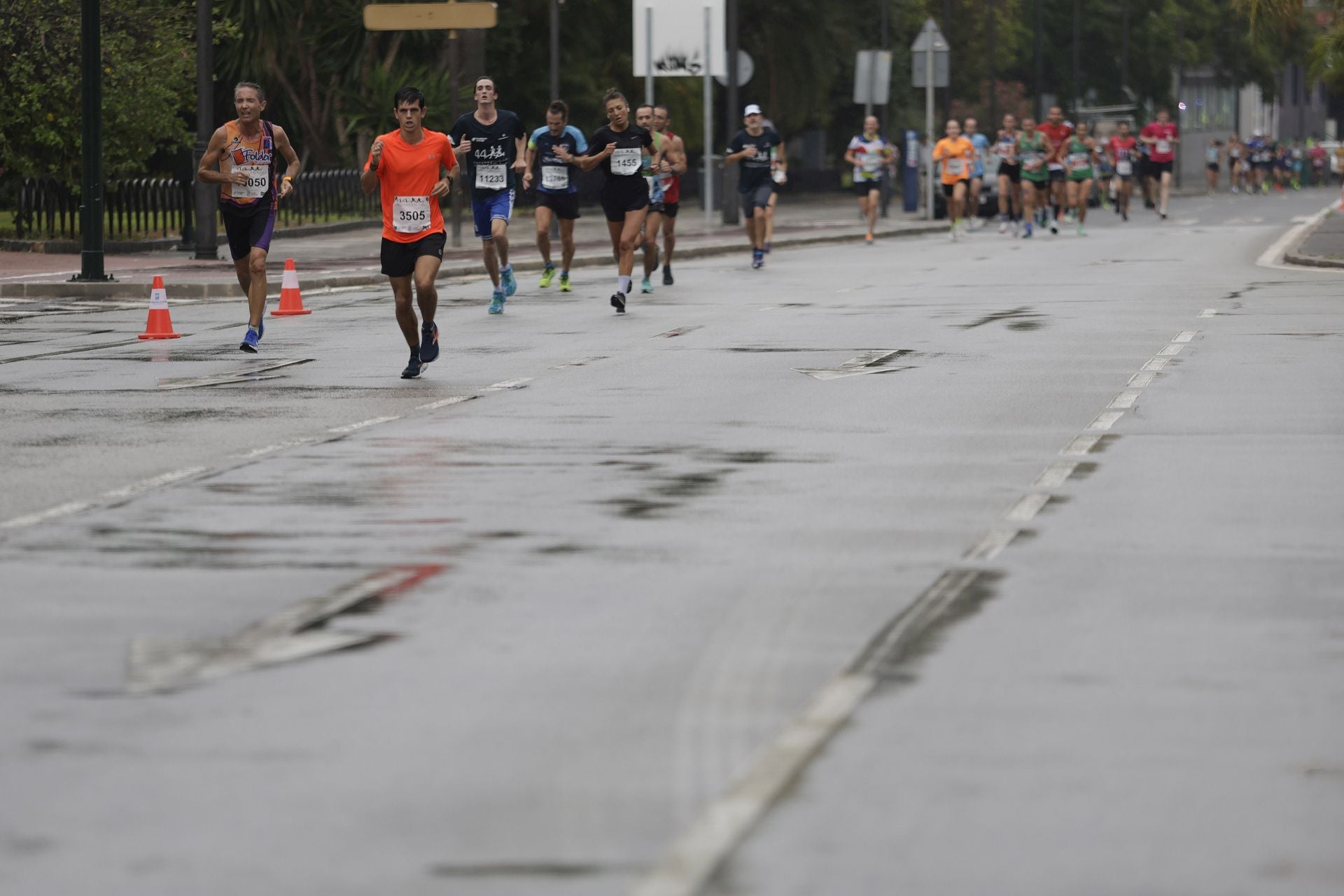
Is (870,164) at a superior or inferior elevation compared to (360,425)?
superior

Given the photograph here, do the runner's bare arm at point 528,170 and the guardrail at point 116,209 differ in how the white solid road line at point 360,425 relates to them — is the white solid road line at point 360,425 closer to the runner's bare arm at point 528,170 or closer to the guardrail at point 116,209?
the runner's bare arm at point 528,170

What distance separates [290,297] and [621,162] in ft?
9.86

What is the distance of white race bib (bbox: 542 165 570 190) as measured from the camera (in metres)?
23.2

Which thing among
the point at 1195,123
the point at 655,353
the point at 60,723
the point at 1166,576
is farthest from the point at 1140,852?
the point at 1195,123

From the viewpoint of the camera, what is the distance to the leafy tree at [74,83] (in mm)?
31312

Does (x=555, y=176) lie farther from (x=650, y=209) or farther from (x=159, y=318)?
(x=159, y=318)

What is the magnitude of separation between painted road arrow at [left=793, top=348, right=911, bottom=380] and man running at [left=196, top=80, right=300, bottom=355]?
3.86m

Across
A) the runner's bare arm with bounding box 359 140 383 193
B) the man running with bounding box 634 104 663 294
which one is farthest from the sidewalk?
the runner's bare arm with bounding box 359 140 383 193

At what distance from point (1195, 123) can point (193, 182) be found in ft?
297

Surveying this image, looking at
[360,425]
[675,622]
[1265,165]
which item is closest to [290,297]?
[360,425]

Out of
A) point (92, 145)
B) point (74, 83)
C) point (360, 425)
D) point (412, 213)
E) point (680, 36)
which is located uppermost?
point (680, 36)

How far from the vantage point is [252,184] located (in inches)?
693

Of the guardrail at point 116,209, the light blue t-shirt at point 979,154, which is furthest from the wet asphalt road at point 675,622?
the light blue t-shirt at point 979,154

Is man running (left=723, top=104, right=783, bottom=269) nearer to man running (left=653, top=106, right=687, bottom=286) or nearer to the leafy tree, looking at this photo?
man running (left=653, top=106, right=687, bottom=286)
